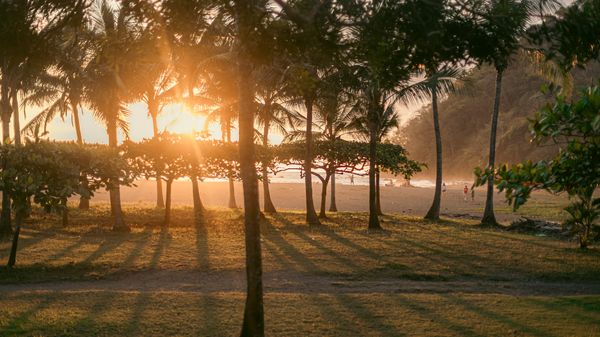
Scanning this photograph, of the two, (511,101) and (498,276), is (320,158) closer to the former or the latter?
(498,276)

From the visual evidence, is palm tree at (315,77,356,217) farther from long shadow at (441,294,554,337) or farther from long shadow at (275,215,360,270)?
long shadow at (441,294,554,337)

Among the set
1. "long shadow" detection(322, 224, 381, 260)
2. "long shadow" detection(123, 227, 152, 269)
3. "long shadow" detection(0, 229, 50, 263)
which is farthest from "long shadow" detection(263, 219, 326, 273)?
"long shadow" detection(0, 229, 50, 263)

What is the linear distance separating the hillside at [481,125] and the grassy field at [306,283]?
52.8 meters

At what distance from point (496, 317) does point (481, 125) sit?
3081 inches

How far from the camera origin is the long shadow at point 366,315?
308 inches

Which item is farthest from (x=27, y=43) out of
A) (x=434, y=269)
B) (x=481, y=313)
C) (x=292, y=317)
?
(x=434, y=269)

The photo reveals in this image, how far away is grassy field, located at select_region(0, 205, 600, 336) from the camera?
8055mm

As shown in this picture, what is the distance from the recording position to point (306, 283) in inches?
448

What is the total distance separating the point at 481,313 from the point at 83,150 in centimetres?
995

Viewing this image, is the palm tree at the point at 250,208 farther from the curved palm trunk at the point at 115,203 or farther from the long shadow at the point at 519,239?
the curved palm trunk at the point at 115,203

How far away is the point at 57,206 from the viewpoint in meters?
11.1

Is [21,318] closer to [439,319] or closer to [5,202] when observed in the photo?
[439,319]

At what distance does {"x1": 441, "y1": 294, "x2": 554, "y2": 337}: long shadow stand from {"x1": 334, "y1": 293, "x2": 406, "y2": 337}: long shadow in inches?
71.1

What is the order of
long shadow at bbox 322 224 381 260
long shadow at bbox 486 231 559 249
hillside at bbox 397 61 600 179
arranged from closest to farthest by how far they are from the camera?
long shadow at bbox 322 224 381 260, long shadow at bbox 486 231 559 249, hillside at bbox 397 61 600 179
